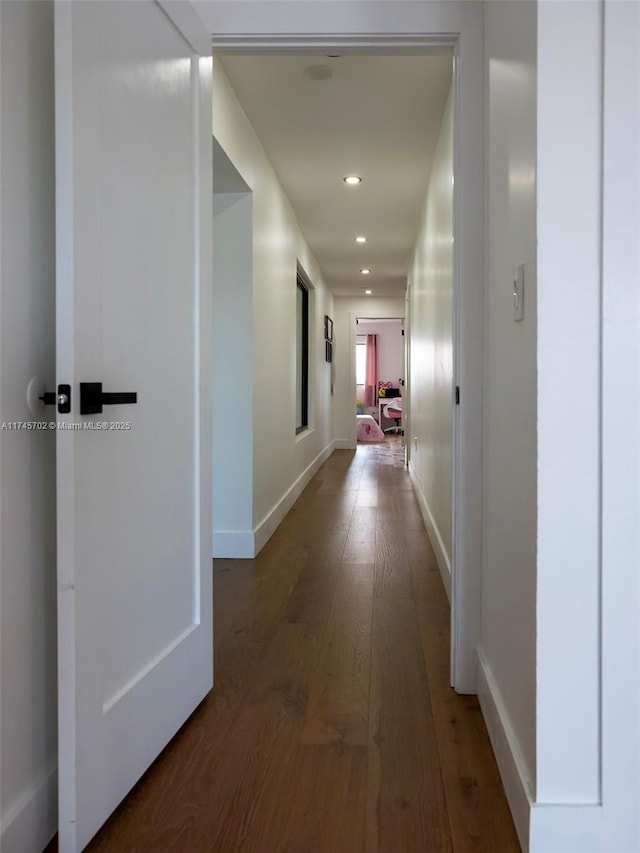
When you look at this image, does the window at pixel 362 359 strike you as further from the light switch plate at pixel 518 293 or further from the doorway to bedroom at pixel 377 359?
the light switch plate at pixel 518 293

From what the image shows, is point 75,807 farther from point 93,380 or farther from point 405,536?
point 405,536

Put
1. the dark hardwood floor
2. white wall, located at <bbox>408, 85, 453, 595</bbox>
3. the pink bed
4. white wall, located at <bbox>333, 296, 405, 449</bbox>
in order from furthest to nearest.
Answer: the pink bed < white wall, located at <bbox>333, 296, 405, 449</bbox> < white wall, located at <bbox>408, 85, 453, 595</bbox> < the dark hardwood floor

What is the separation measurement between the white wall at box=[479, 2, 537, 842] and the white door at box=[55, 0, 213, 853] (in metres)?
0.80

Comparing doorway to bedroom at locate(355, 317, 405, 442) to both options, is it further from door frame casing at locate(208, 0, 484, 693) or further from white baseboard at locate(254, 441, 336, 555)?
door frame casing at locate(208, 0, 484, 693)

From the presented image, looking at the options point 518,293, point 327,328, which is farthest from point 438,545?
point 327,328

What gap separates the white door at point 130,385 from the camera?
1.21m

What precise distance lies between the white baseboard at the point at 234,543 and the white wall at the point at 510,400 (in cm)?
186

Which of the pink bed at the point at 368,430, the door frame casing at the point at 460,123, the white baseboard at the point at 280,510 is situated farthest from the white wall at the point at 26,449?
the pink bed at the point at 368,430

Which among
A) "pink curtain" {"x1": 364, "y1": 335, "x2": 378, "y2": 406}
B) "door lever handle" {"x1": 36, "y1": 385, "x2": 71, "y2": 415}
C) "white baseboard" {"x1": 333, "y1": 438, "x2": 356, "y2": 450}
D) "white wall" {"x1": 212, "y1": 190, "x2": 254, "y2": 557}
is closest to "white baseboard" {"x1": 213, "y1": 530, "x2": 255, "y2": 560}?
"white wall" {"x1": 212, "y1": 190, "x2": 254, "y2": 557}

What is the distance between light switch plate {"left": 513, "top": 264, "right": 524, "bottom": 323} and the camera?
1339mm

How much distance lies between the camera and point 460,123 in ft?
6.35

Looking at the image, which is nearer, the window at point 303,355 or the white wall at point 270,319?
the white wall at point 270,319

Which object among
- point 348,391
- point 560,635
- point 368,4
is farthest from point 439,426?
point 348,391

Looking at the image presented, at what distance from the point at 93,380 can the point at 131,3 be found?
0.87 m
